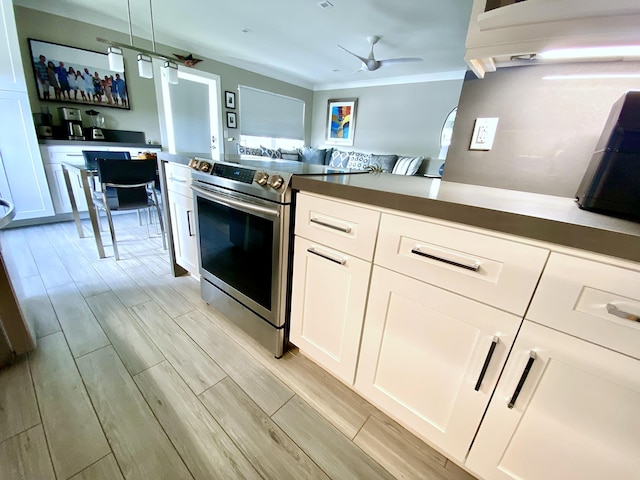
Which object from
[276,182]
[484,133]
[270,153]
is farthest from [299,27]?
[276,182]

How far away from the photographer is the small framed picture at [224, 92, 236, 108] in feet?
15.3

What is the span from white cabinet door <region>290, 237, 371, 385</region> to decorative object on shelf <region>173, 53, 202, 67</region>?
14.4 ft

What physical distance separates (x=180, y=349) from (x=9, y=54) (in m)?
3.33

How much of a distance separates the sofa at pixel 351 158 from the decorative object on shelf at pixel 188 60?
4.86 ft

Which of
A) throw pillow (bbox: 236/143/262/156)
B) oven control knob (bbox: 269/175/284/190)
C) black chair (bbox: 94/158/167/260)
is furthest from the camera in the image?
throw pillow (bbox: 236/143/262/156)

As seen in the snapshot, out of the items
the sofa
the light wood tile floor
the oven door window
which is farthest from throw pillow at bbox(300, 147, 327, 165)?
the light wood tile floor

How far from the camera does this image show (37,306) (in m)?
1.60

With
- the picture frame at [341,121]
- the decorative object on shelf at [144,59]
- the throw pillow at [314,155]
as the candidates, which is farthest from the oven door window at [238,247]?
the picture frame at [341,121]

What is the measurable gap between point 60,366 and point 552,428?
1.89 m

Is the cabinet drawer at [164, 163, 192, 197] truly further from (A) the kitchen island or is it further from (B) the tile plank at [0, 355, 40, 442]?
(B) the tile plank at [0, 355, 40, 442]

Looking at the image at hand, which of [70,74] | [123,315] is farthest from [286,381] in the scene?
[70,74]

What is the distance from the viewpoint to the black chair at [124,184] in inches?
83.1

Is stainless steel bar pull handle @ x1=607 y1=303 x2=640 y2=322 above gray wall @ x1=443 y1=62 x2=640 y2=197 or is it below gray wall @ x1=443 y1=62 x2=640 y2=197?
below

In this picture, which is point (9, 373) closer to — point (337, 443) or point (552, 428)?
point (337, 443)
